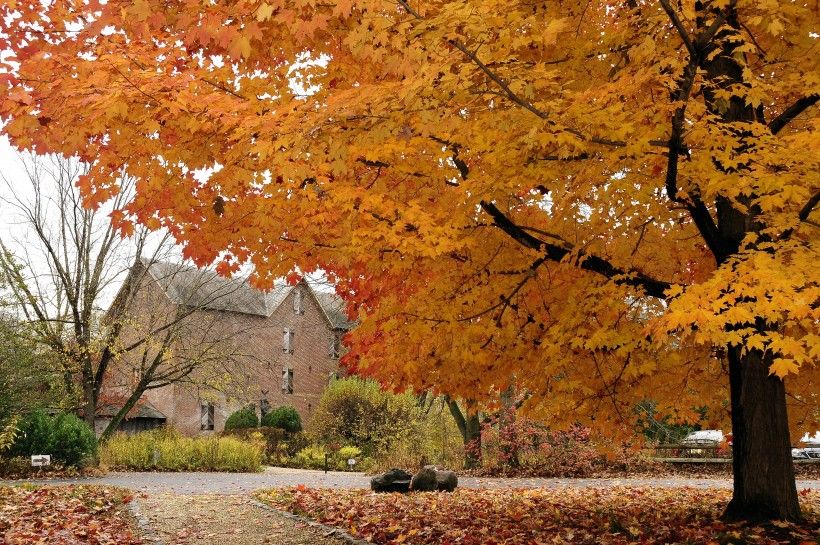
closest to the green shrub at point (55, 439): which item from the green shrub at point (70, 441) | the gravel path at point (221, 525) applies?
the green shrub at point (70, 441)

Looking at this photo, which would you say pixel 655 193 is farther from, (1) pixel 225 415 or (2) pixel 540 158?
(1) pixel 225 415

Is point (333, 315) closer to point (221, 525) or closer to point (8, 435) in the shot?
point (8, 435)

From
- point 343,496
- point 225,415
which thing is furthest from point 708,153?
point 225,415

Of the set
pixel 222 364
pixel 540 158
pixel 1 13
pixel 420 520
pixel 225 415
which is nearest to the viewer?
pixel 540 158

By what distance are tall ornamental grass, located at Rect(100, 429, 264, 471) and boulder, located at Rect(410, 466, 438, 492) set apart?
1188 centimetres

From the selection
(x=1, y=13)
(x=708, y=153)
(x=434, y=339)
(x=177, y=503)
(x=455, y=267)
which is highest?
(x=1, y=13)

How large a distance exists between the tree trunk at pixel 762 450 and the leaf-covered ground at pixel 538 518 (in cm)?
26

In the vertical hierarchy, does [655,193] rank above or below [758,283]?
above

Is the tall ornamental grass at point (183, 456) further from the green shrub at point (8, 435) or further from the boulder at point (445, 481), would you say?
the boulder at point (445, 481)

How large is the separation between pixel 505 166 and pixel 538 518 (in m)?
5.18

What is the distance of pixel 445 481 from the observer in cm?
1471

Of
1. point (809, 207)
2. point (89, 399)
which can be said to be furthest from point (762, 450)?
point (89, 399)

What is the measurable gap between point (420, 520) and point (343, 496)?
4.00m

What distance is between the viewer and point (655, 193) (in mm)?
7523
